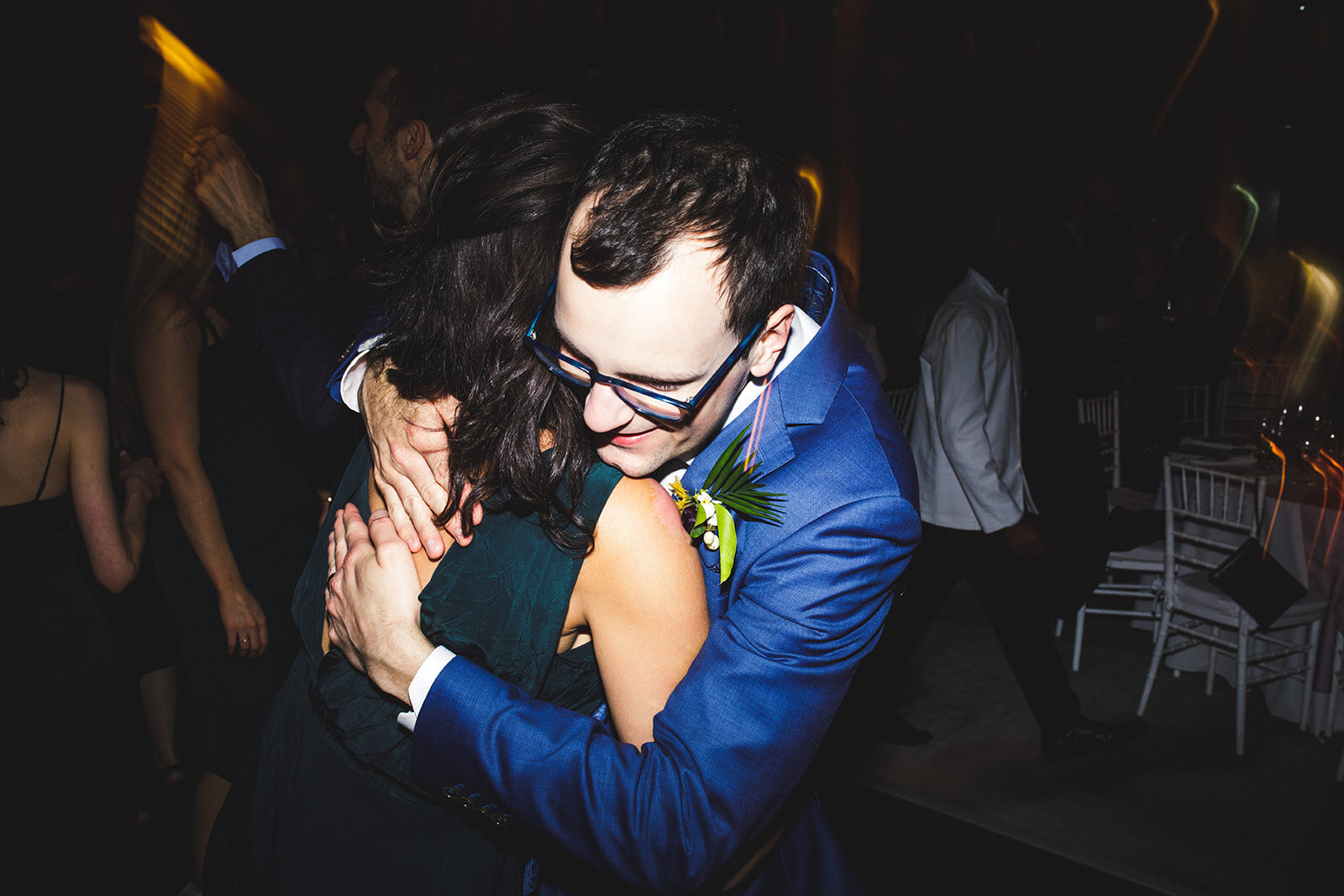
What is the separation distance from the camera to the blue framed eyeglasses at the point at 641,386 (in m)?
1.06

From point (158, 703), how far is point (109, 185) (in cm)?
395

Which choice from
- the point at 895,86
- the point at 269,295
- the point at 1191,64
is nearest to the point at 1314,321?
the point at 1191,64

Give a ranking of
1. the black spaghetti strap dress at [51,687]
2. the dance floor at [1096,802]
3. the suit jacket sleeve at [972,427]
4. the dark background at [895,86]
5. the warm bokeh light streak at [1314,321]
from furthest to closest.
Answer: the warm bokeh light streak at [1314,321] < the dark background at [895,86] < the suit jacket sleeve at [972,427] < the dance floor at [1096,802] < the black spaghetti strap dress at [51,687]

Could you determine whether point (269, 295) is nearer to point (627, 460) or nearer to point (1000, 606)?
point (627, 460)

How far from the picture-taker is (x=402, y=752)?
114 centimetres

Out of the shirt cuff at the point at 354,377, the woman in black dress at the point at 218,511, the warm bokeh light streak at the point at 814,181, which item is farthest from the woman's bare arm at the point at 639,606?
the warm bokeh light streak at the point at 814,181

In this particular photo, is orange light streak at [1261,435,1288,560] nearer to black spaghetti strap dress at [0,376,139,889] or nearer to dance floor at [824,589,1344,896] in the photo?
dance floor at [824,589,1344,896]

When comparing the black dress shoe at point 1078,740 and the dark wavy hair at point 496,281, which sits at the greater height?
the dark wavy hair at point 496,281

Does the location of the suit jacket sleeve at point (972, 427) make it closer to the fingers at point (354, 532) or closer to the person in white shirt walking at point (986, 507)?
the person in white shirt walking at point (986, 507)

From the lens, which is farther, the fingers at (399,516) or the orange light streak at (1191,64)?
the orange light streak at (1191,64)

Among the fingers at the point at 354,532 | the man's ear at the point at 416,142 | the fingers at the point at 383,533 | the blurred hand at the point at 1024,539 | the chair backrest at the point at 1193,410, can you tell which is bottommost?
the chair backrest at the point at 1193,410

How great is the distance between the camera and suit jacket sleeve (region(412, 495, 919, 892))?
98 cm

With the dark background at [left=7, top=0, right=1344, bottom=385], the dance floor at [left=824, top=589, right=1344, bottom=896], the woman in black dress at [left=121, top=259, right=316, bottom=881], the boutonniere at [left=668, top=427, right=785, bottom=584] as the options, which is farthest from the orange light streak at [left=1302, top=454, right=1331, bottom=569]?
the woman in black dress at [left=121, top=259, right=316, bottom=881]

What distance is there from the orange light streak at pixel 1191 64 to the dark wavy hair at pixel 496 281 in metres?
10.3
